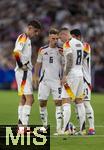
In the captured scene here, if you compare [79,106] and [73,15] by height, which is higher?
[73,15]

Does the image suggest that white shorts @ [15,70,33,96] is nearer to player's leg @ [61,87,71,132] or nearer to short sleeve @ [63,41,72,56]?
player's leg @ [61,87,71,132]

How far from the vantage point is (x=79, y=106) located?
14820 millimetres

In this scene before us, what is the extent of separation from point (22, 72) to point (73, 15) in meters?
21.6

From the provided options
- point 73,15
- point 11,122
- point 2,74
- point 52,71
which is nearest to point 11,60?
point 2,74

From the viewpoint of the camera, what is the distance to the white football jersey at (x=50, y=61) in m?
15.2

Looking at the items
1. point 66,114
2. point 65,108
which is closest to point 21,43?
point 65,108

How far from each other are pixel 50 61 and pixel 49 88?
1.96ft

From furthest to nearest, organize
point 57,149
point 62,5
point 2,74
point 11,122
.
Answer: point 62,5, point 2,74, point 11,122, point 57,149

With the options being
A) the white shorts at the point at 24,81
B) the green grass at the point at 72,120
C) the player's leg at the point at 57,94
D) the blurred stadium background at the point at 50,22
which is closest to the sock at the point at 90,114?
the green grass at the point at 72,120

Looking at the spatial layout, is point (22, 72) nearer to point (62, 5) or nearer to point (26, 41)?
point (26, 41)

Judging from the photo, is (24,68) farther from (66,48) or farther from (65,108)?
(65,108)

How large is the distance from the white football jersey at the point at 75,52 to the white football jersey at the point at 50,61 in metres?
0.68

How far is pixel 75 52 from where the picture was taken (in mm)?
14617

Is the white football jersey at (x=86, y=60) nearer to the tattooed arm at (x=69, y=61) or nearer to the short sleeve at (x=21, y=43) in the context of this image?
the tattooed arm at (x=69, y=61)
